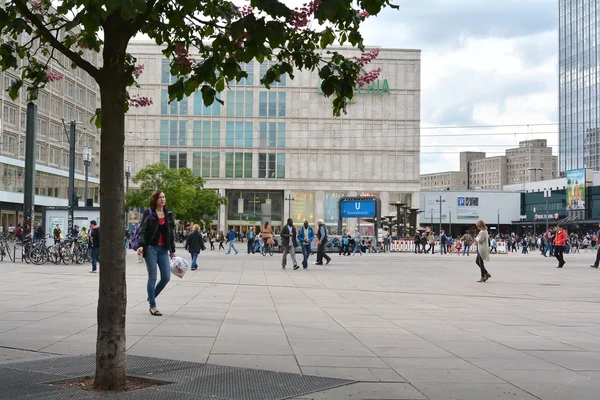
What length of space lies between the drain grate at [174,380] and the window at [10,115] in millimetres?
62284

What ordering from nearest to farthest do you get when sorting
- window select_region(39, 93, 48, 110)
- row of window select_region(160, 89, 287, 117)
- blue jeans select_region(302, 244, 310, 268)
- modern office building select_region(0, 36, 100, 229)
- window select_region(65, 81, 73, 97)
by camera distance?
blue jeans select_region(302, 244, 310, 268) < modern office building select_region(0, 36, 100, 229) < window select_region(39, 93, 48, 110) < window select_region(65, 81, 73, 97) < row of window select_region(160, 89, 287, 117)

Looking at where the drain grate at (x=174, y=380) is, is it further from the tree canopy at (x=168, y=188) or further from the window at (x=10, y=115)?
the window at (x=10, y=115)

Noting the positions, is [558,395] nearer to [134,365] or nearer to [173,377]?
[173,377]

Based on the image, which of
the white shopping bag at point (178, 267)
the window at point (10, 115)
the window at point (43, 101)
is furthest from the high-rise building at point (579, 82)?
the white shopping bag at point (178, 267)

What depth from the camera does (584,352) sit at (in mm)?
8680

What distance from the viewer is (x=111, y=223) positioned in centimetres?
598

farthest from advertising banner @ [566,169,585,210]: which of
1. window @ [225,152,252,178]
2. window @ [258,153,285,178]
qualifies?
window @ [225,152,252,178]

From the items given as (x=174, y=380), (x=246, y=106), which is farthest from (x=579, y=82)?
(x=174, y=380)

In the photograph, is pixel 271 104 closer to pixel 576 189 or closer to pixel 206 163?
pixel 206 163

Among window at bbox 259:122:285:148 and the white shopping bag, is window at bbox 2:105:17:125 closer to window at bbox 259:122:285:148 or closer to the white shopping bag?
window at bbox 259:122:285:148

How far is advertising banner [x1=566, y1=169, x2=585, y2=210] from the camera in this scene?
108562 millimetres

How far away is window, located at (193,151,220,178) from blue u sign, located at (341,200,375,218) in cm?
3654

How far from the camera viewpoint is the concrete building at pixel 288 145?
8812 cm

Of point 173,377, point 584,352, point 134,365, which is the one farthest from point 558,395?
point 134,365
